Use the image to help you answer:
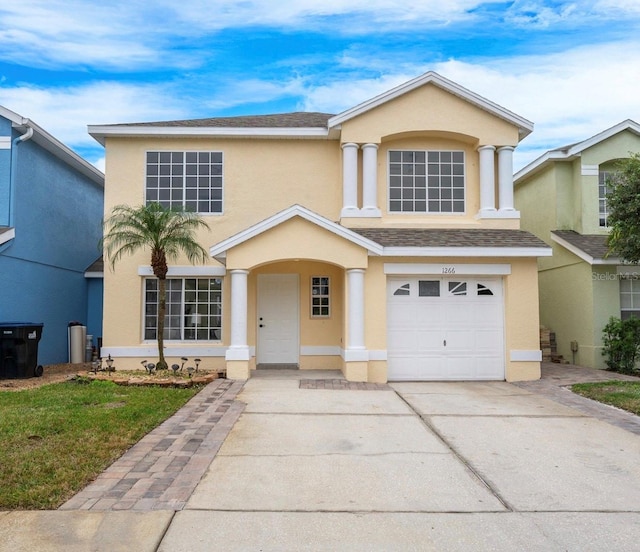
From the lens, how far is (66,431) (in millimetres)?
6891

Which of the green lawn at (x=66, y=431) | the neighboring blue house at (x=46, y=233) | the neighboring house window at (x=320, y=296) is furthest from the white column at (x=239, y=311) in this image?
the neighboring blue house at (x=46, y=233)

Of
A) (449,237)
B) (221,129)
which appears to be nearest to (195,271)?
(221,129)

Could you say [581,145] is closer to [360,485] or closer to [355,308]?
[355,308]

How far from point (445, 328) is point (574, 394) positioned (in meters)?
3.01

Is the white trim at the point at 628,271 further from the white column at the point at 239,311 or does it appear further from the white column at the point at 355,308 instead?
the white column at the point at 239,311

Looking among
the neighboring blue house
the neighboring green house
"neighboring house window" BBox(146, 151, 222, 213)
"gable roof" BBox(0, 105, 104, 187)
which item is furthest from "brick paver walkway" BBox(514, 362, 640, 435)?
"gable roof" BBox(0, 105, 104, 187)

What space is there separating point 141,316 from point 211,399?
188 inches

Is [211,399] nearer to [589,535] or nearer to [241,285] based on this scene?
[241,285]

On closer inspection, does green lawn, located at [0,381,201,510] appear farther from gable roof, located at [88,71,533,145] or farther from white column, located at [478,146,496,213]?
white column, located at [478,146,496,213]

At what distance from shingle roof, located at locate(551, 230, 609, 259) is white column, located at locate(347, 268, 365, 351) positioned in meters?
6.44

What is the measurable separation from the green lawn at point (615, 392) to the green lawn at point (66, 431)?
24.2 feet

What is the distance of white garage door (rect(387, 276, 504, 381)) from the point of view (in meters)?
12.1

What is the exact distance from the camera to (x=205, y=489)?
500 cm

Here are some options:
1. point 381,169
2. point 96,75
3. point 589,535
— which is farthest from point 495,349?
point 96,75
